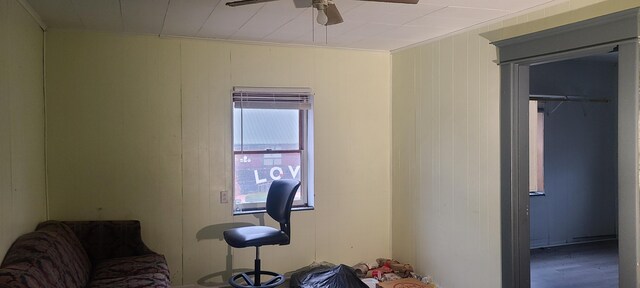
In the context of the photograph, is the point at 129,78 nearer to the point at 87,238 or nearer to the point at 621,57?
the point at 87,238

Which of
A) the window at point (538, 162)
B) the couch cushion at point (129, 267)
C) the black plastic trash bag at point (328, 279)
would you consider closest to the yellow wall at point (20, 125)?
the couch cushion at point (129, 267)

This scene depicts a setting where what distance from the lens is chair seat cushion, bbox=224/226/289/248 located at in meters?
3.43

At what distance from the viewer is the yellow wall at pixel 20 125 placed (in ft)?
8.53

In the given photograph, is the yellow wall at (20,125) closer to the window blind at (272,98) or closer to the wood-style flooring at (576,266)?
the window blind at (272,98)

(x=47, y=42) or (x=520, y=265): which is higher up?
(x=47, y=42)

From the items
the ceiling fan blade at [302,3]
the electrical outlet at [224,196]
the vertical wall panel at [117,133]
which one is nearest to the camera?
the ceiling fan blade at [302,3]

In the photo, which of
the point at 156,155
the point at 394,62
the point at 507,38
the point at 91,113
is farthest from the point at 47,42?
the point at 507,38

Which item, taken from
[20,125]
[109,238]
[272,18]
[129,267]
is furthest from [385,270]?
[20,125]

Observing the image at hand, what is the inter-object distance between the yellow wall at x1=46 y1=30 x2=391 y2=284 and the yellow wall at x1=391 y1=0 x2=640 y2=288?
0.91ft

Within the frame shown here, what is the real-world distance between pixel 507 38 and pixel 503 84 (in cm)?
31

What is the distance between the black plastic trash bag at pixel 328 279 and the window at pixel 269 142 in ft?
2.15

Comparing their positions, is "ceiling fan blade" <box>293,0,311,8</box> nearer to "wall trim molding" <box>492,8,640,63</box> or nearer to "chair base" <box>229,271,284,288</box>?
"wall trim molding" <box>492,8,640,63</box>

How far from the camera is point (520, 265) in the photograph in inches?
129

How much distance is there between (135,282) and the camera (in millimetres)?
3018
